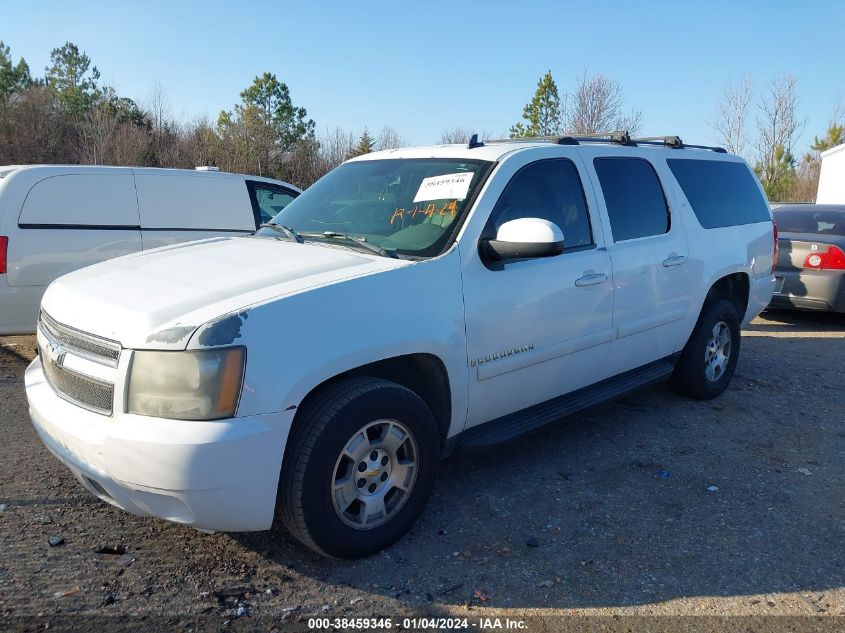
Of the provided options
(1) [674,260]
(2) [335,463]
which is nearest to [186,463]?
(2) [335,463]

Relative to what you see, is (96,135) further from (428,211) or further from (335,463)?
(335,463)

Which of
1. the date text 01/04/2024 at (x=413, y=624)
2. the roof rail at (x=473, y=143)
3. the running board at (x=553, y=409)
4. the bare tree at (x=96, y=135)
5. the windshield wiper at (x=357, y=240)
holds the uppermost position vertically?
the bare tree at (x=96, y=135)

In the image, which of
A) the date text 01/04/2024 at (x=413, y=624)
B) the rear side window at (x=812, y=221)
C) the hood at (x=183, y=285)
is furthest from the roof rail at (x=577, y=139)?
the rear side window at (x=812, y=221)

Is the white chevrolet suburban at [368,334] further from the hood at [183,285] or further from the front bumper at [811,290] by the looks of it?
the front bumper at [811,290]

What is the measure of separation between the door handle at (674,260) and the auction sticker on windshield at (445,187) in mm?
1708

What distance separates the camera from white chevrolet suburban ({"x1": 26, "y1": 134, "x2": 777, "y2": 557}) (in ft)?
8.61

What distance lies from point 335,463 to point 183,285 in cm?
102

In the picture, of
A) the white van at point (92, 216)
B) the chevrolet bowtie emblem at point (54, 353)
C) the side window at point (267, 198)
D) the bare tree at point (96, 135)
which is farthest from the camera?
the bare tree at point (96, 135)

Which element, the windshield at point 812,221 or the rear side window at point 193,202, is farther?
the windshield at point 812,221

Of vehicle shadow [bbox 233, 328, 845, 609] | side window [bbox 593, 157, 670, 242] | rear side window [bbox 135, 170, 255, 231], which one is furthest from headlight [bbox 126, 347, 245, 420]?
rear side window [bbox 135, 170, 255, 231]

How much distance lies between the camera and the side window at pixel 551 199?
3.82 m

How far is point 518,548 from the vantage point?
3.31 m

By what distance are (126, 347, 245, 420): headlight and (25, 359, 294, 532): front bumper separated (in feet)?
0.15

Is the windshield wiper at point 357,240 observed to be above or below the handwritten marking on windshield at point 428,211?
below
